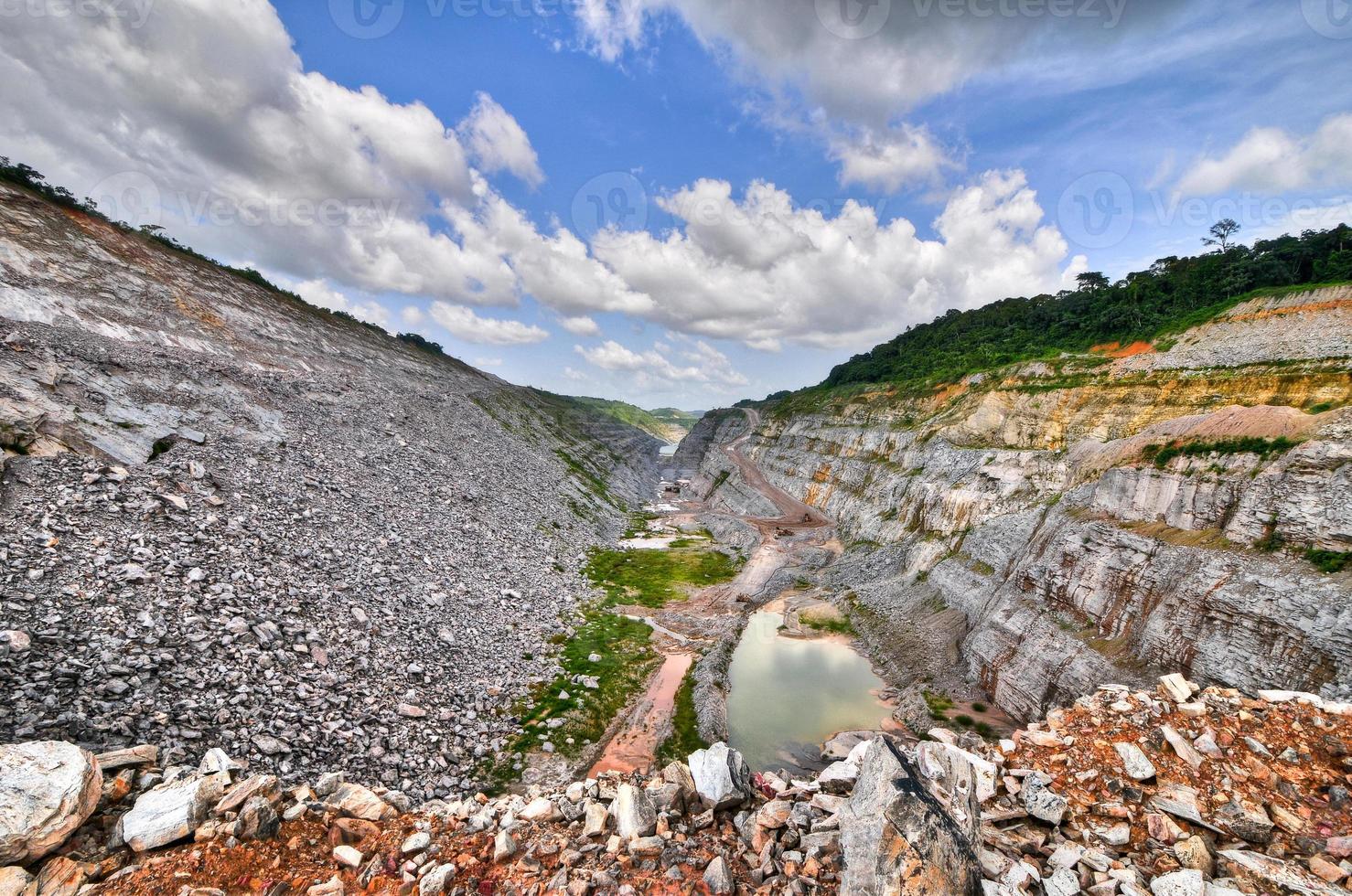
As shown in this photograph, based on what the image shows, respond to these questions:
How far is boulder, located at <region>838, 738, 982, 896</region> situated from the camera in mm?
7068

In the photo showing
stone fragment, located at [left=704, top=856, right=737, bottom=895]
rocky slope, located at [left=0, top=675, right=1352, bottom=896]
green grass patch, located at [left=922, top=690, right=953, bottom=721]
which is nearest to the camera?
rocky slope, located at [left=0, top=675, right=1352, bottom=896]

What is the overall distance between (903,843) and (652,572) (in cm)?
4090

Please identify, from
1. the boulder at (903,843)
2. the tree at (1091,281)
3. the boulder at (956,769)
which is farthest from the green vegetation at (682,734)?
the tree at (1091,281)

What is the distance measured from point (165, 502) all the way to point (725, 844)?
2454 cm

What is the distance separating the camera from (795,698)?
28016 millimetres

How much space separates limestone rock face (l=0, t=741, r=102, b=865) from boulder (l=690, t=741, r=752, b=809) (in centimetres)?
1057

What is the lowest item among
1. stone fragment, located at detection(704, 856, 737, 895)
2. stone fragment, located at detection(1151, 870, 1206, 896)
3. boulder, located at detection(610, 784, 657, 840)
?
boulder, located at detection(610, 784, 657, 840)

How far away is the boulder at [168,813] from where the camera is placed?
8047 millimetres

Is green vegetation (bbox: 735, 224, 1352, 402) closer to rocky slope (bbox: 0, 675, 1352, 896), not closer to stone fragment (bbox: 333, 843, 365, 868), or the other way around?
rocky slope (bbox: 0, 675, 1352, 896)

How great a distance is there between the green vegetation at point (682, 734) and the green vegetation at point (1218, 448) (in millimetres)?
26082

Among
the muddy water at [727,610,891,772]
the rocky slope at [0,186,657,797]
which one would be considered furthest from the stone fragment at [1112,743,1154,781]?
the rocky slope at [0,186,657,797]

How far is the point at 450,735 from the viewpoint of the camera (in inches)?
711

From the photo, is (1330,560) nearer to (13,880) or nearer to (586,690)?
(586,690)

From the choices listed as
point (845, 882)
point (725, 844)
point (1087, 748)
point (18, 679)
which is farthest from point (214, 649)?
point (1087, 748)
